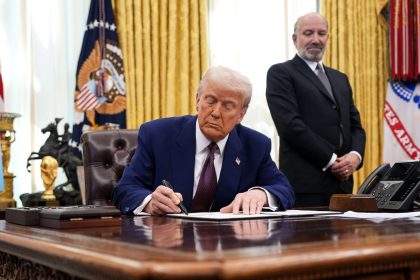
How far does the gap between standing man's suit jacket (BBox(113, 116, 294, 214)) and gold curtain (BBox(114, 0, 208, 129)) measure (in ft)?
8.93

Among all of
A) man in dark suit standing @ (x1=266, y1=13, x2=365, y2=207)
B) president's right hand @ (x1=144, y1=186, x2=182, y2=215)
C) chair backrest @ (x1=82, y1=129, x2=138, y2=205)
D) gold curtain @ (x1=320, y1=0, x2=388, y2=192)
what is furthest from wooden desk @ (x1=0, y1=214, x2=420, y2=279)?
gold curtain @ (x1=320, y1=0, x2=388, y2=192)

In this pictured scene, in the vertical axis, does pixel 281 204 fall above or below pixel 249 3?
below

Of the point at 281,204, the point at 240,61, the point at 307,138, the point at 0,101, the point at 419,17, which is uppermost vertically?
the point at 419,17

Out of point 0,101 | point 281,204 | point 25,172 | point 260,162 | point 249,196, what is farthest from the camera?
point 25,172

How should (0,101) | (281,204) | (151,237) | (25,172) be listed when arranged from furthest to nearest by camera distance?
(25,172) < (0,101) < (281,204) < (151,237)

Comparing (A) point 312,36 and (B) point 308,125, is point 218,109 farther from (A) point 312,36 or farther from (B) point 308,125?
(A) point 312,36

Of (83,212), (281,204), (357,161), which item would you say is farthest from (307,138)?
(83,212)

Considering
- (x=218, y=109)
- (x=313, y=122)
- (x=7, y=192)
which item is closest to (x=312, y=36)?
(x=313, y=122)

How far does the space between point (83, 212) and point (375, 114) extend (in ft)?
16.8

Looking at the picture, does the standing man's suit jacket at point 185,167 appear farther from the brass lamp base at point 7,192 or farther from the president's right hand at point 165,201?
the brass lamp base at point 7,192

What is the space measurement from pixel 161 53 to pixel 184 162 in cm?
313

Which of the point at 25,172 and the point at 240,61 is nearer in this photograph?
the point at 25,172

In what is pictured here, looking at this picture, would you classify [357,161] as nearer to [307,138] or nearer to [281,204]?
[307,138]

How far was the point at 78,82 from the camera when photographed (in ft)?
16.9
